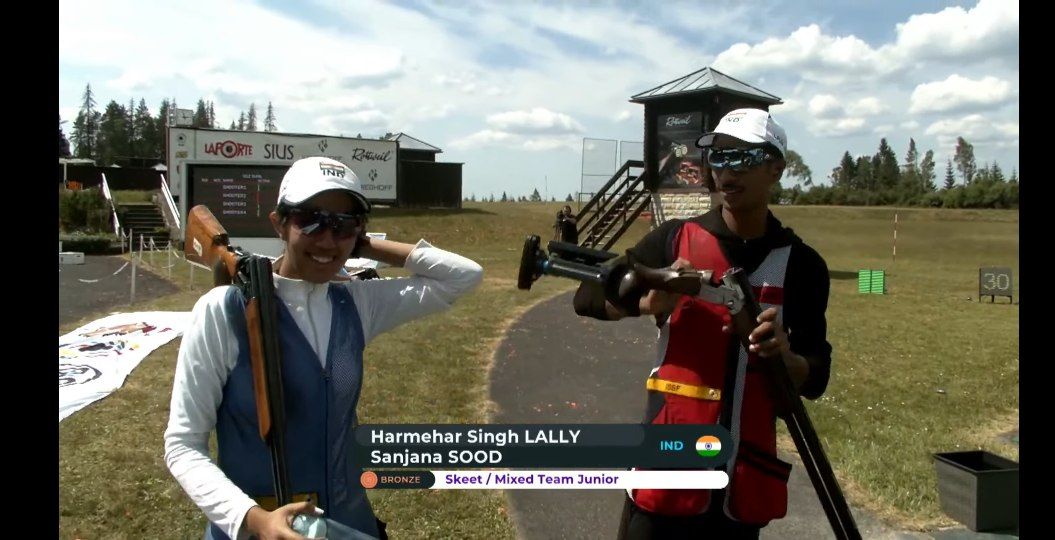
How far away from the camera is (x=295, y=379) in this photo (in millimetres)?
1951

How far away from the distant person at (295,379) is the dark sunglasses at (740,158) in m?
1.12

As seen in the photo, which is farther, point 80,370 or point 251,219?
point 251,219

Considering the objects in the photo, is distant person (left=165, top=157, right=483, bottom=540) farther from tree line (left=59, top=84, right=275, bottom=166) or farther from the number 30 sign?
tree line (left=59, top=84, right=275, bottom=166)

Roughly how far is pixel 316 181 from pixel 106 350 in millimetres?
7971

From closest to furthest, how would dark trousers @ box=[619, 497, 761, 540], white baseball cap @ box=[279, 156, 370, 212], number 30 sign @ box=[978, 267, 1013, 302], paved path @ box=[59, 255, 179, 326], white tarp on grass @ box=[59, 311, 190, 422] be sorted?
white baseball cap @ box=[279, 156, 370, 212], dark trousers @ box=[619, 497, 761, 540], white tarp on grass @ box=[59, 311, 190, 422], paved path @ box=[59, 255, 179, 326], number 30 sign @ box=[978, 267, 1013, 302]

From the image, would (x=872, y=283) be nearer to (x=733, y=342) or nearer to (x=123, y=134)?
(x=733, y=342)

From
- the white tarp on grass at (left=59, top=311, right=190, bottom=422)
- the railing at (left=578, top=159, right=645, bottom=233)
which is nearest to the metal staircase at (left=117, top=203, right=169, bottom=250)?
the railing at (left=578, top=159, right=645, bottom=233)

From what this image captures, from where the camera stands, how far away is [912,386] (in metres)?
8.59

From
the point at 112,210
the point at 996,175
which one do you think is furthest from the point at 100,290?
the point at 996,175

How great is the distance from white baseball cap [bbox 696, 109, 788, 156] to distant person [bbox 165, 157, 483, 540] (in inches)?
44.6

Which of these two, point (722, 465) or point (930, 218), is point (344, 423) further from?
point (930, 218)

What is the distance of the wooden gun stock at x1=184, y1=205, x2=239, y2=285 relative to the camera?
2.21 metres
